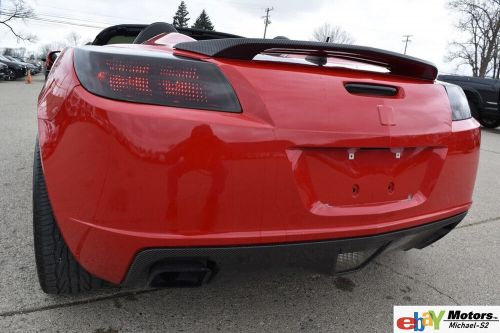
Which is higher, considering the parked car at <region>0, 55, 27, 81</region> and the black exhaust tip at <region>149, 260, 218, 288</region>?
the black exhaust tip at <region>149, 260, 218, 288</region>

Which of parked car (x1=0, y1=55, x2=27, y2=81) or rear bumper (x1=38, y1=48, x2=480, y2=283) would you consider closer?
rear bumper (x1=38, y1=48, x2=480, y2=283)

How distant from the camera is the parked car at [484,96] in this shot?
11055 mm

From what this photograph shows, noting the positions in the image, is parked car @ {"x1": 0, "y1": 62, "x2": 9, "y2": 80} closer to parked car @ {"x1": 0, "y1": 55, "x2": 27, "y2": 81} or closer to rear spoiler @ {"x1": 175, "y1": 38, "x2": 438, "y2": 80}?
parked car @ {"x1": 0, "y1": 55, "x2": 27, "y2": 81}

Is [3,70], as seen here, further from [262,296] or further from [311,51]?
[311,51]

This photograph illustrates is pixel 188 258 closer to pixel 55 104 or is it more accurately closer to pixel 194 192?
pixel 194 192

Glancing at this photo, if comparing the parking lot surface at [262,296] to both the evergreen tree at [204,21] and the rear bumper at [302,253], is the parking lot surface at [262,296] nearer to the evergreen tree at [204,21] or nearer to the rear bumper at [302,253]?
the rear bumper at [302,253]

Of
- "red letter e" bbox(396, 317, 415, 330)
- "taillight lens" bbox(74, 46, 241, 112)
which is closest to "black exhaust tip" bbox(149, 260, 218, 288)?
"taillight lens" bbox(74, 46, 241, 112)

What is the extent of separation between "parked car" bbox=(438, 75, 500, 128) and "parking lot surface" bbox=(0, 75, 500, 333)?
970cm

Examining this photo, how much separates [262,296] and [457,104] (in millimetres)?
1291

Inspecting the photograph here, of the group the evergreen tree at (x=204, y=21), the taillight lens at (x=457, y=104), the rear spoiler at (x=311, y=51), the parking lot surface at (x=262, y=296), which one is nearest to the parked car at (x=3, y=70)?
the parking lot surface at (x=262, y=296)

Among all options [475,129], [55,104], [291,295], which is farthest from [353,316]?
[55,104]

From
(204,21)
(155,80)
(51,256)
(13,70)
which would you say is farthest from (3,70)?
(204,21)

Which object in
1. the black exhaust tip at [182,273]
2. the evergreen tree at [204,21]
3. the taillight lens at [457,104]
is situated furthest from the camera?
the evergreen tree at [204,21]

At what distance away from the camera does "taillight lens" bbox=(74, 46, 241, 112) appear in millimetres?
1328
